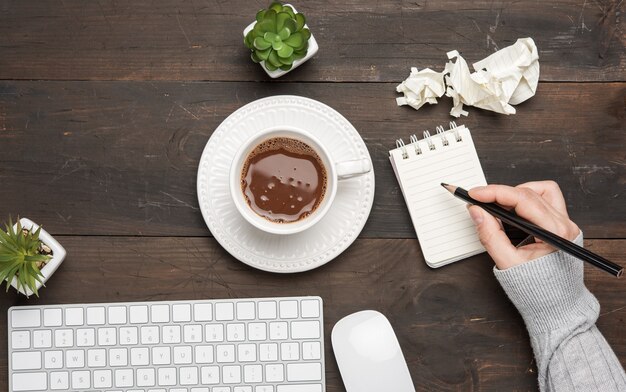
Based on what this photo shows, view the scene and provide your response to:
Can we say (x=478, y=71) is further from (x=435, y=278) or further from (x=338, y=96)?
(x=435, y=278)

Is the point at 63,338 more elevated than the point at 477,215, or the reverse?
the point at 477,215

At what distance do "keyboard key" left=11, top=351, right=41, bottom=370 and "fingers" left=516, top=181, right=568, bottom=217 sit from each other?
0.73m

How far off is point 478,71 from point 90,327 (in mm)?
681

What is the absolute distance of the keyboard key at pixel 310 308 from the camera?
0.87 meters

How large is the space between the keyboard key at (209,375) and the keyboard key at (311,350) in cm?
13

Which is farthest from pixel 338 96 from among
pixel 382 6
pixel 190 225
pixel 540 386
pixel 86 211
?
pixel 540 386

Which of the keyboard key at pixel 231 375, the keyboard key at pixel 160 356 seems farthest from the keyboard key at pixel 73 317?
the keyboard key at pixel 231 375

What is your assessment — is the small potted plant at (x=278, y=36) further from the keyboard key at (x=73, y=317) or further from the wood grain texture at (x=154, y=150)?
the keyboard key at (x=73, y=317)

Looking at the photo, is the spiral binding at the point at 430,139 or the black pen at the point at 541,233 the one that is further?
the spiral binding at the point at 430,139

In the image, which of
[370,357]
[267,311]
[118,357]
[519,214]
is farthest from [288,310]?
[519,214]

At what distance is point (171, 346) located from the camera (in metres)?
0.86

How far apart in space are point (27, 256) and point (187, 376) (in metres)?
0.27

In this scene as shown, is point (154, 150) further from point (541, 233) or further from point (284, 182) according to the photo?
point (541, 233)

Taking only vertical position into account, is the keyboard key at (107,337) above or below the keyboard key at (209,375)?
above
